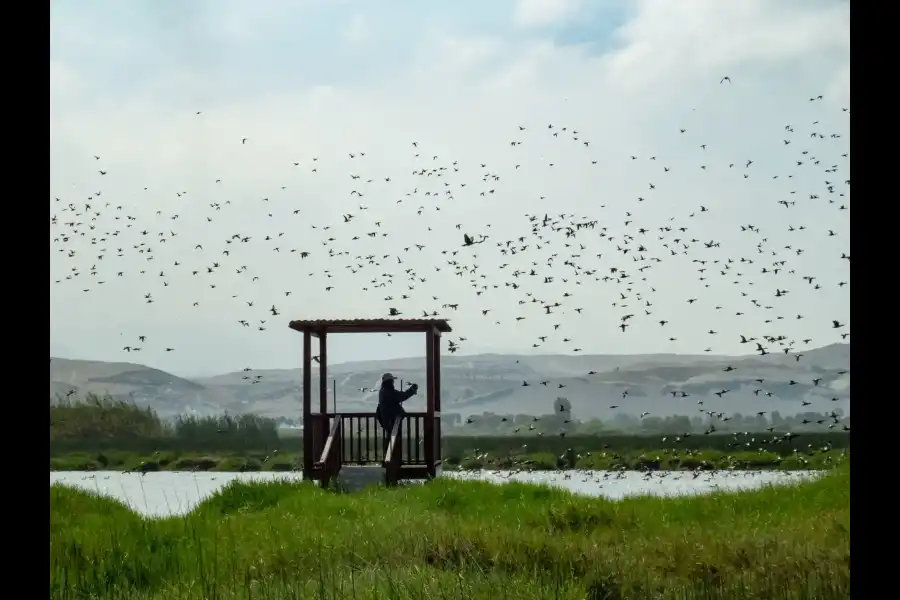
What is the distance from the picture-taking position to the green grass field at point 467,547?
6168mm

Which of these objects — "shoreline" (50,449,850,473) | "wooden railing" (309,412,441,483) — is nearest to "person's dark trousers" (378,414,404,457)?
"wooden railing" (309,412,441,483)

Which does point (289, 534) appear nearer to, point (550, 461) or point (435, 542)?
point (435, 542)

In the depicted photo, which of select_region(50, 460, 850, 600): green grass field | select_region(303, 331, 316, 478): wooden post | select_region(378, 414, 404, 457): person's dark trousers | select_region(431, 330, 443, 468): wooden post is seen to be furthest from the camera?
select_region(431, 330, 443, 468): wooden post

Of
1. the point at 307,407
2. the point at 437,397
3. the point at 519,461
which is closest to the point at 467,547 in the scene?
the point at 307,407

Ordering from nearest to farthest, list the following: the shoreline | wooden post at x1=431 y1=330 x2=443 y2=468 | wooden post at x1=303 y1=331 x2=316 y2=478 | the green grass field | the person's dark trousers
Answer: the green grass field, the person's dark trousers, wooden post at x1=303 y1=331 x2=316 y2=478, wooden post at x1=431 y1=330 x2=443 y2=468, the shoreline

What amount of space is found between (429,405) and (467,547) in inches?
329

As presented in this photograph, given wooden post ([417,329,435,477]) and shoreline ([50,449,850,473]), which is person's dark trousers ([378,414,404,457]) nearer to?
wooden post ([417,329,435,477])

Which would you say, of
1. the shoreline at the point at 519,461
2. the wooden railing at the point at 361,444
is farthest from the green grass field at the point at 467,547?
the shoreline at the point at 519,461

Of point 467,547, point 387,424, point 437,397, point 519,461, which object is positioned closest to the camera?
point 467,547

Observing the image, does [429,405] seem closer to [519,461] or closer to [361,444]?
[361,444]

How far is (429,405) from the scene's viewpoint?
657 inches

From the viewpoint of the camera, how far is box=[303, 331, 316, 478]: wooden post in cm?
1638

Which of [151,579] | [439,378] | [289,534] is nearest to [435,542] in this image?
[289,534]

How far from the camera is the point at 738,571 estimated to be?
812cm
